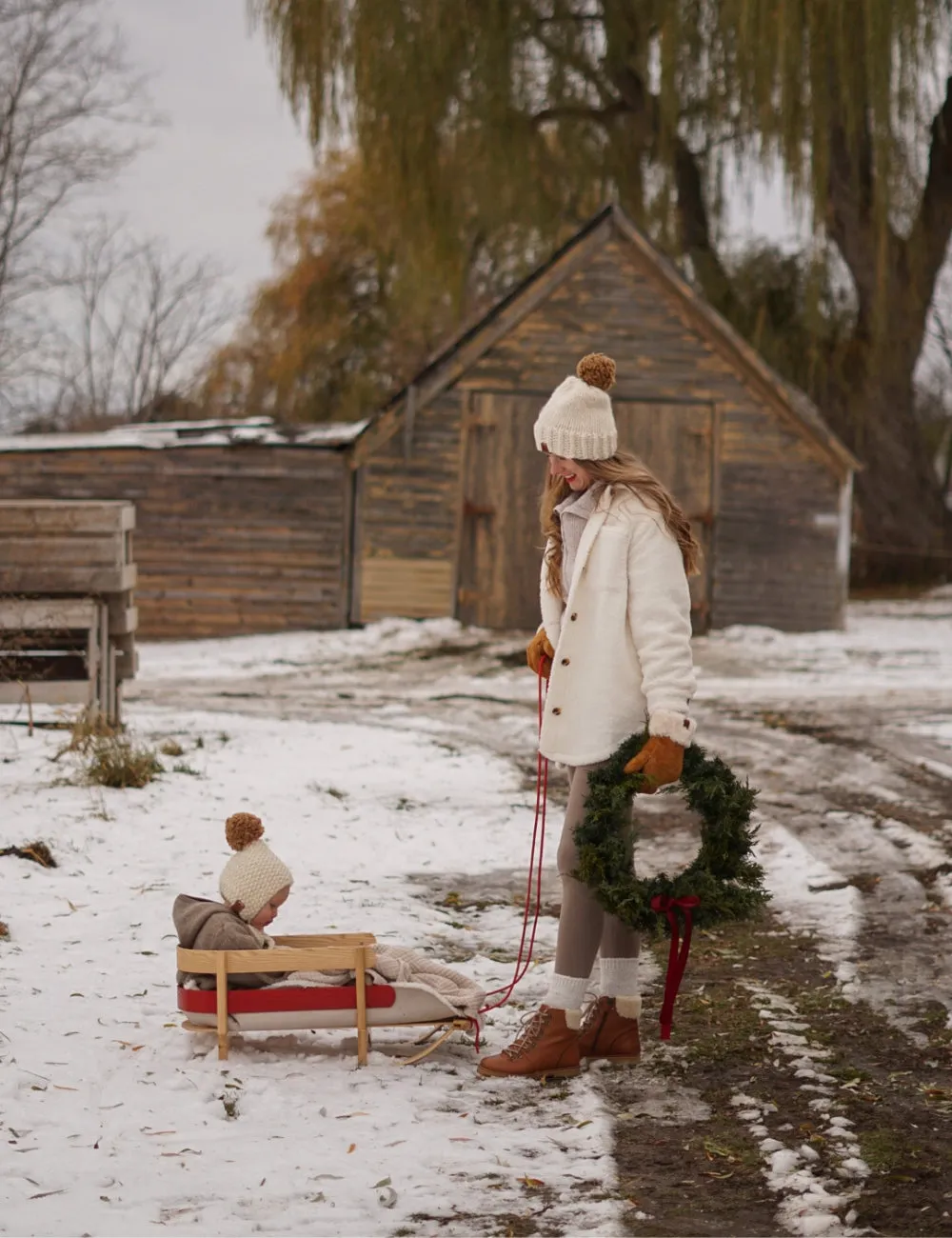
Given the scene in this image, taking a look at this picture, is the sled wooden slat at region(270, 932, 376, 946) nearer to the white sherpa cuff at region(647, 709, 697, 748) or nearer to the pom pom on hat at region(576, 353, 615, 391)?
the white sherpa cuff at region(647, 709, 697, 748)

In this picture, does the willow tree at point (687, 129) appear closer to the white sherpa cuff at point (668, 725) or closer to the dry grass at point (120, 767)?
the dry grass at point (120, 767)

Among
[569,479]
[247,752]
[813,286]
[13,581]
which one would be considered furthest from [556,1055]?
[813,286]

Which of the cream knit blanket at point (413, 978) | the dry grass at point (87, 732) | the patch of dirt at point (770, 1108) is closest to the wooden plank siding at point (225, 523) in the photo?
the dry grass at point (87, 732)

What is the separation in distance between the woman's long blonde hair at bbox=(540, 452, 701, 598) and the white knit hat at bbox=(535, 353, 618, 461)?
2.1 inches

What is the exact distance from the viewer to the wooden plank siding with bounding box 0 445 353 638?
18.5 m

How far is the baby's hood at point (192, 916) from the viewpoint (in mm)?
4480

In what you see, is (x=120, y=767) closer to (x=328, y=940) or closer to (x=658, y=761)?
(x=328, y=940)

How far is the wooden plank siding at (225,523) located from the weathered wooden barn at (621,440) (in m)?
0.40

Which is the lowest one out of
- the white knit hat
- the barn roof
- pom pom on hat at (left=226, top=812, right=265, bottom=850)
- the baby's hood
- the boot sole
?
the boot sole

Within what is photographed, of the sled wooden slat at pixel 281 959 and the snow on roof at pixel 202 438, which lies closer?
the sled wooden slat at pixel 281 959

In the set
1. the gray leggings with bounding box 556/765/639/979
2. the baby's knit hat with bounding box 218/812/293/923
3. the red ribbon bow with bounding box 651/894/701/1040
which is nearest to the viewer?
the red ribbon bow with bounding box 651/894/701/1040

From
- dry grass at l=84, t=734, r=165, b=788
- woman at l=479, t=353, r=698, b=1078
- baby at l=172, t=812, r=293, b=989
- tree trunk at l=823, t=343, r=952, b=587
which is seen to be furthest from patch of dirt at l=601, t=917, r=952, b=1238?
tree trunk at l=823, t=343, r=952, b=587

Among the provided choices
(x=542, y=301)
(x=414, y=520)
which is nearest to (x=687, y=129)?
(x=542, y=301)

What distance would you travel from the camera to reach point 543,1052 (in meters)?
4.32
